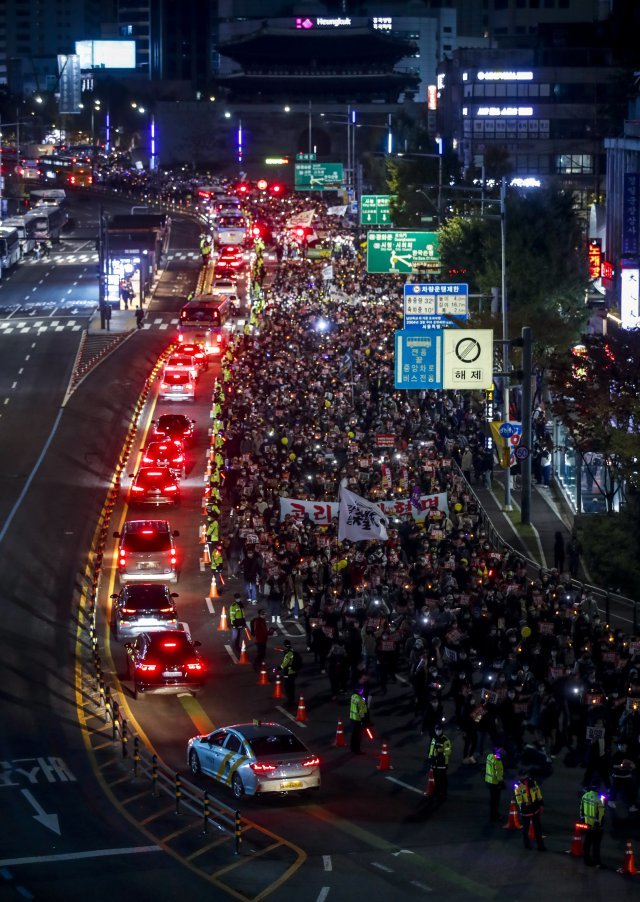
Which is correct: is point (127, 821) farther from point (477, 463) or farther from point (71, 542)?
point (477, 463)

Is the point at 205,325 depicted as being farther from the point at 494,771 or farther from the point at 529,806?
the point at 529,806

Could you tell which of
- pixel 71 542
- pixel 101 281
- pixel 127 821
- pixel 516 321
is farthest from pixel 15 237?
pixel 127 821

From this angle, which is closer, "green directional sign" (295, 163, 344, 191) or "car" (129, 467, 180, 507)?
"car" (129, 467, 180, 507)

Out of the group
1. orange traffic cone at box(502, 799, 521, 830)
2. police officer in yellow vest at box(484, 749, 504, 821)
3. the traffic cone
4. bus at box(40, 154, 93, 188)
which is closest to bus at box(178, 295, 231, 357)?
police officer in yellow vest at box(484, 749, 504, 821)

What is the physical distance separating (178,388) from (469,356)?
2351 cm

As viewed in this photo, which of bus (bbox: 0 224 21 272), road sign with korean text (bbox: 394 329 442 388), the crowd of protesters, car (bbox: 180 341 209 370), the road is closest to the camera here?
the road

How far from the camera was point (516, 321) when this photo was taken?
192 feet

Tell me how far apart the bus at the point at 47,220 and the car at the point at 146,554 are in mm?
72507

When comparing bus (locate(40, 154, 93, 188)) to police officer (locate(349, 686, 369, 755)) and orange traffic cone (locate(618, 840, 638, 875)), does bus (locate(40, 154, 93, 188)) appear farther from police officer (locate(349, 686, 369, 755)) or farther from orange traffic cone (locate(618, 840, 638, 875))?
orange traffic cone (locate(618, 840, 638, 875))

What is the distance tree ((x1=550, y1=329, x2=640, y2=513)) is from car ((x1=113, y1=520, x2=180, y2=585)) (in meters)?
10.2

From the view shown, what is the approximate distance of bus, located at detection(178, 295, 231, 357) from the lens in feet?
251

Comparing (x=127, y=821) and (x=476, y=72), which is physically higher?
(x=476, y=72)

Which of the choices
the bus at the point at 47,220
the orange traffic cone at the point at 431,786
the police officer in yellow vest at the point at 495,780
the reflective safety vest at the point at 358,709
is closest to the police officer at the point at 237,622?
the reflective safety vest at the point at 358,709

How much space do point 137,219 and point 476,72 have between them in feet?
97.4
